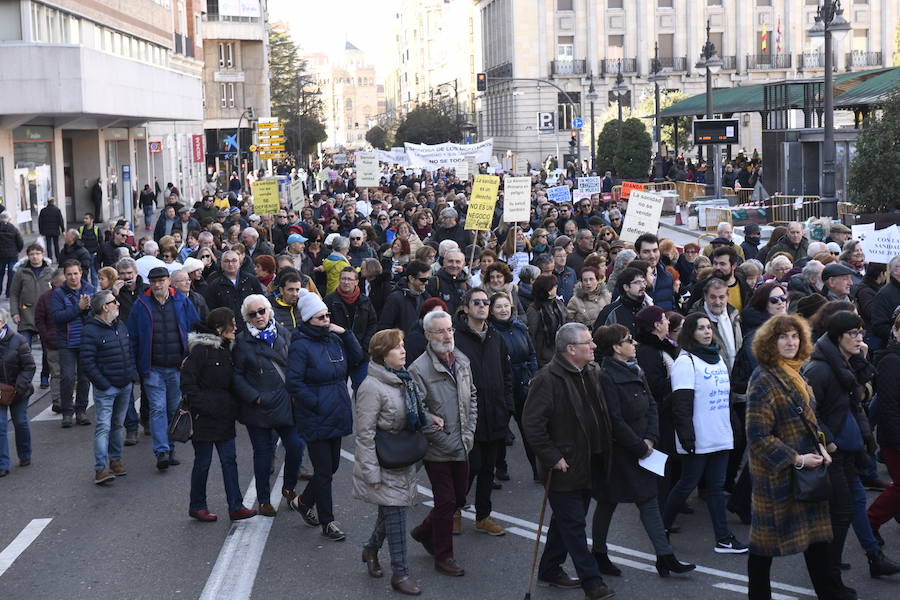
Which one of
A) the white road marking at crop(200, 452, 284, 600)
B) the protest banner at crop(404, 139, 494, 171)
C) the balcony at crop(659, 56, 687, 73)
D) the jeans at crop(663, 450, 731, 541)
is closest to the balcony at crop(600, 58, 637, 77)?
the balcony at crop(659, 56, 687, 73)

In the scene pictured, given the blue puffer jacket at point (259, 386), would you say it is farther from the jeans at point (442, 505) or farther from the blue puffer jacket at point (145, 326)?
the blue puffer jacket at point (145, 326)

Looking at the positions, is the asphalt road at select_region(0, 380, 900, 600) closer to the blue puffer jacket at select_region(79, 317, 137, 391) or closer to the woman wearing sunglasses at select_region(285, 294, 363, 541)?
the woman wearing sunglasses at select_region(285, 294, 363, 541)

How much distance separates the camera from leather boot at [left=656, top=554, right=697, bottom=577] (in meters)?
8.10

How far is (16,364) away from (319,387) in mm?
3807

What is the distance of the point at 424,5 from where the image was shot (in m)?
190

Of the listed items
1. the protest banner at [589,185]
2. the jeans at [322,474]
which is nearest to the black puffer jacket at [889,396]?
the jeans at [322,474]

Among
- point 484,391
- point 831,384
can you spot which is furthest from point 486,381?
point 831,384

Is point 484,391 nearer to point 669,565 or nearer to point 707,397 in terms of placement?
point 707,397

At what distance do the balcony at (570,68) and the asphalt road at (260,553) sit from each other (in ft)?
292

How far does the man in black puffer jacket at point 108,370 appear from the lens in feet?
37.1

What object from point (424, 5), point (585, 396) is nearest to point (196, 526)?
point (585, 396)

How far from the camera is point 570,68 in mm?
98375

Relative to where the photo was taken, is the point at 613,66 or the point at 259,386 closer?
the point at 259,386

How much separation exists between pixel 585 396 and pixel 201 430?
319 centimetres
